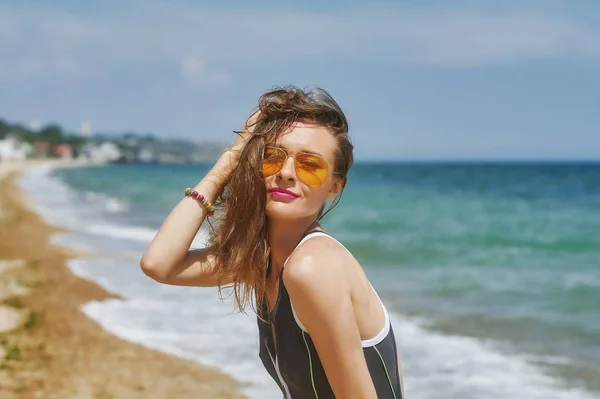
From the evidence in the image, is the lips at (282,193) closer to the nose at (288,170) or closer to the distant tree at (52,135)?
the nose at (288,170)

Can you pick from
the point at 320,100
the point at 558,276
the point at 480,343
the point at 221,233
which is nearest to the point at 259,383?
the point at 480,343

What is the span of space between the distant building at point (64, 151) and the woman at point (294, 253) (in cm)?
16631

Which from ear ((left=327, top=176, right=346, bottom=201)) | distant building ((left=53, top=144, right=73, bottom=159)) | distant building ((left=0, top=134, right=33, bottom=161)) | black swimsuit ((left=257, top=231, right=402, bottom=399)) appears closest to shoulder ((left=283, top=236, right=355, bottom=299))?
black swimsuit ((left=257, top=231, right=402, bottom=399))

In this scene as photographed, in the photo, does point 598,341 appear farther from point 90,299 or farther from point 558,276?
point 90,299

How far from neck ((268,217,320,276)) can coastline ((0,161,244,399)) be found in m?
3.40

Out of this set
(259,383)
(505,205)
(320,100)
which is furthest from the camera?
(505,205)

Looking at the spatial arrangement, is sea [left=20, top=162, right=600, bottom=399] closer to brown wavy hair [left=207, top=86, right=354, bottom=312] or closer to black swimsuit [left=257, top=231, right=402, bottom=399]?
brown wavy hair [left=207, top=86, right=354, bottom=312]

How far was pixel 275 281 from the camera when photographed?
2.13 m

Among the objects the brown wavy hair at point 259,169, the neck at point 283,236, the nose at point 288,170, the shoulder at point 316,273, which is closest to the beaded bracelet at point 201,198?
the brown wavy hair at point 259,169

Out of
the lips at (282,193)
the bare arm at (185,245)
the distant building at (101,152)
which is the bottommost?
the distant building at (101,152)

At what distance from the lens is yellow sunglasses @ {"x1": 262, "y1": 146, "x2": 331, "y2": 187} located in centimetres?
202

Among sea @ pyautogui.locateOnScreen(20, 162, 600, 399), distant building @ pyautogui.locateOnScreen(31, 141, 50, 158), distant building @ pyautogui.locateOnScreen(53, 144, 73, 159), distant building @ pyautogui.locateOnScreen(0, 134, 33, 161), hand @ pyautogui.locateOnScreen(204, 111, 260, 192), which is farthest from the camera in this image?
distant building @ pyautogui.locateOnScreen(53, 144, 73, 159)

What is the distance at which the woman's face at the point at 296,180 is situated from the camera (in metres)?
2.03

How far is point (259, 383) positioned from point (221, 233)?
11.5 ft
